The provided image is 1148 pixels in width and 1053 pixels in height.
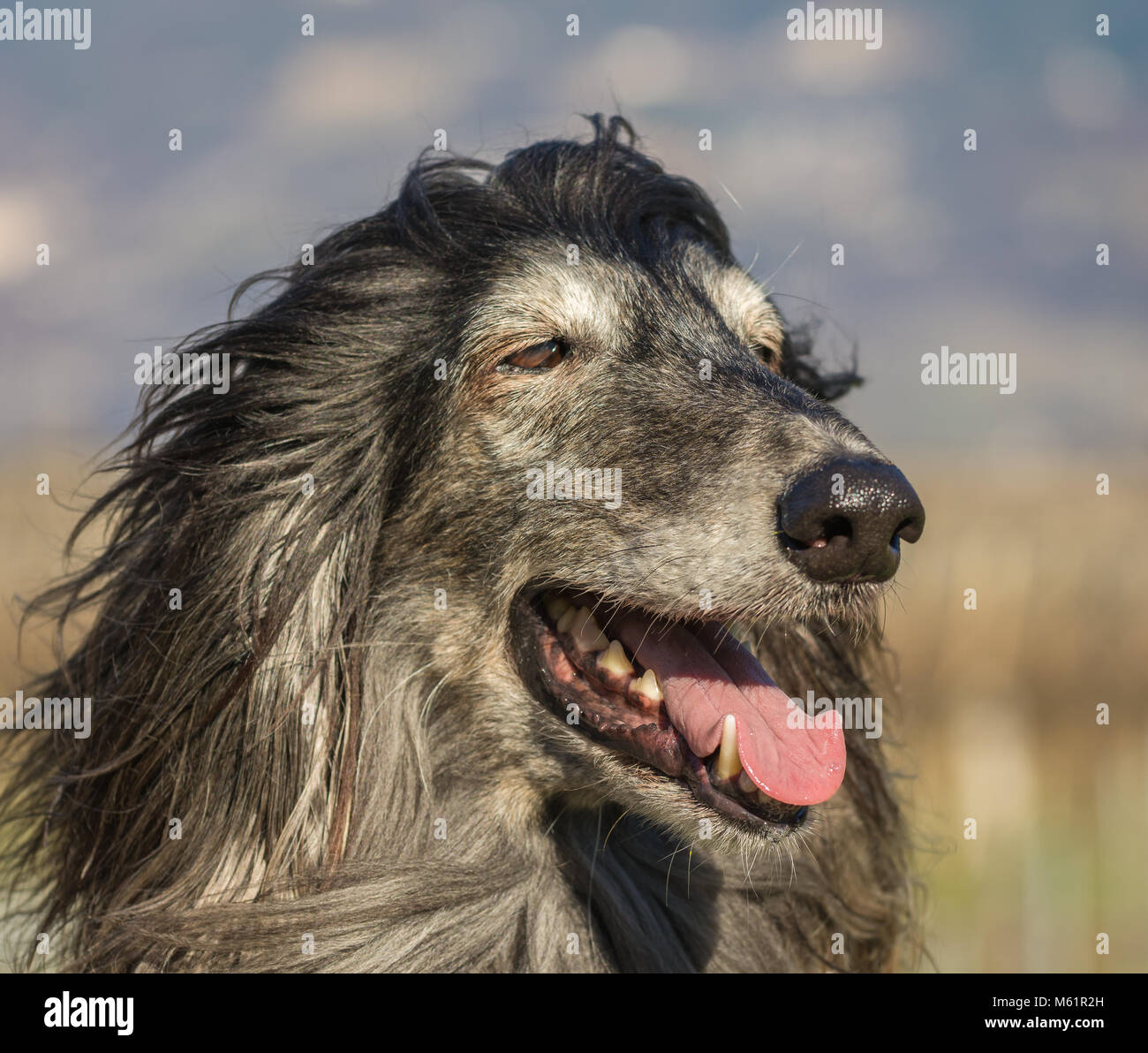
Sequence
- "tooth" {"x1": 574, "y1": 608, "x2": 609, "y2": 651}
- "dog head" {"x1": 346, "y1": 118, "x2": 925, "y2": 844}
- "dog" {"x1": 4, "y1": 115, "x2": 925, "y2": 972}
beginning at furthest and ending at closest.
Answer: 1. "tooth" {"x1": 574, "y1": 608, "x2": 609, "y2": 651}
2. "dog" {"x1": 4, "y1": 115, "x2": 925, "y2": 972}
3. "dog head" {"x1": 346, "y1": 118, "x2": 925, "y2": 844}

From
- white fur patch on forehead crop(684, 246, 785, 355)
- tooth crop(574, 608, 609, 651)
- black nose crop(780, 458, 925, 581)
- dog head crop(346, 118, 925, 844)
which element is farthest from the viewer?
white fur patch on forehead crop(684, 246, 785, 355)

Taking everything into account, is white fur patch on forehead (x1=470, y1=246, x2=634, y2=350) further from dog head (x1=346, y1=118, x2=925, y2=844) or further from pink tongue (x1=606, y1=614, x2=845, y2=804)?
pink tongue (x1=606, y1=614, x2=845, y2=804)

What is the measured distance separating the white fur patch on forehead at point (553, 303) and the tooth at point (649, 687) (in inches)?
39.7

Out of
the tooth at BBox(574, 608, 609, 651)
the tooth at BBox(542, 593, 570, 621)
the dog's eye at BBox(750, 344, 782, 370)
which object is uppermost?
the dog's eye at BBox(750, 344, 782, 370)

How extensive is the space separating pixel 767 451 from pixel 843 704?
1489 mm

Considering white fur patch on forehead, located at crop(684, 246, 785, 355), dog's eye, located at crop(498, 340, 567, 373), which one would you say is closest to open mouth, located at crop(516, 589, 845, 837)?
dog's eye, located at crop(498, 340, 567, 373)

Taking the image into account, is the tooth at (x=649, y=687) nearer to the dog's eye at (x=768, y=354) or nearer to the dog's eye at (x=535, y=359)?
the dog's eye at (x=535, y=359)

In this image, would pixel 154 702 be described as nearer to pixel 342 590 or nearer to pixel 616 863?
pixel 342 590

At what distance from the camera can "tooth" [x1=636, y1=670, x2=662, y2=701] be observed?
376 centimetres

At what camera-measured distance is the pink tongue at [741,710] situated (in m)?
3.59

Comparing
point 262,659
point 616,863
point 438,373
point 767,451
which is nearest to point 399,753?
point 262,659

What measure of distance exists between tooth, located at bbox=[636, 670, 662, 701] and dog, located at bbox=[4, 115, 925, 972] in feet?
0.06

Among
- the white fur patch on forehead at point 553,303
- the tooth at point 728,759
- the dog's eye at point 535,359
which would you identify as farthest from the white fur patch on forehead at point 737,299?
the tooth at point 728,759

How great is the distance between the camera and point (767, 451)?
3.53 metres
